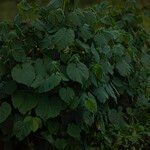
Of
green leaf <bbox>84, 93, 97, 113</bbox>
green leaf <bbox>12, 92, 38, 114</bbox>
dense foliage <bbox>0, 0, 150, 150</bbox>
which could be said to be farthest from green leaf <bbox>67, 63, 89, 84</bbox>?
green leaf <bbox>12, 92, 38, 114</bbox>

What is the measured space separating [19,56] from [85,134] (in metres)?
0.60

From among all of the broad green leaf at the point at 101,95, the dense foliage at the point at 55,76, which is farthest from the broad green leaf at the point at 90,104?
the broad green leaf at the point at 101,95

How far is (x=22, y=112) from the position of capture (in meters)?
2.45

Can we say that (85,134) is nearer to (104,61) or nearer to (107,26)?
(104,61)

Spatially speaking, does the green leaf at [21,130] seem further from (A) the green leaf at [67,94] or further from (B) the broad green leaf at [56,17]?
(B) the broad green leaf at [56,17]

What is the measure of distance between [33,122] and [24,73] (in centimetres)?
25

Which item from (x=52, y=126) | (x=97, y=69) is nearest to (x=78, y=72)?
(x=97, y=69)

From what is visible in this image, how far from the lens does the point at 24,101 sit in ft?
8.11

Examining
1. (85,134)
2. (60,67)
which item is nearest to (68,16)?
(60,67)

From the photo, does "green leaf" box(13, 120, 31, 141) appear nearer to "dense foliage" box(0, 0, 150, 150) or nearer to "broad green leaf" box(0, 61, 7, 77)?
"dense foliage" box(0, 0, 150, 150)

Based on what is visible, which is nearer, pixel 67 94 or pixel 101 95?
pixel 67 94

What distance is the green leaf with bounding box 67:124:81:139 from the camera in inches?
98.7

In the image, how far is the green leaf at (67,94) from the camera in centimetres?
241

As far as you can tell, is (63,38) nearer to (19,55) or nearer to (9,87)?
(19,55)
